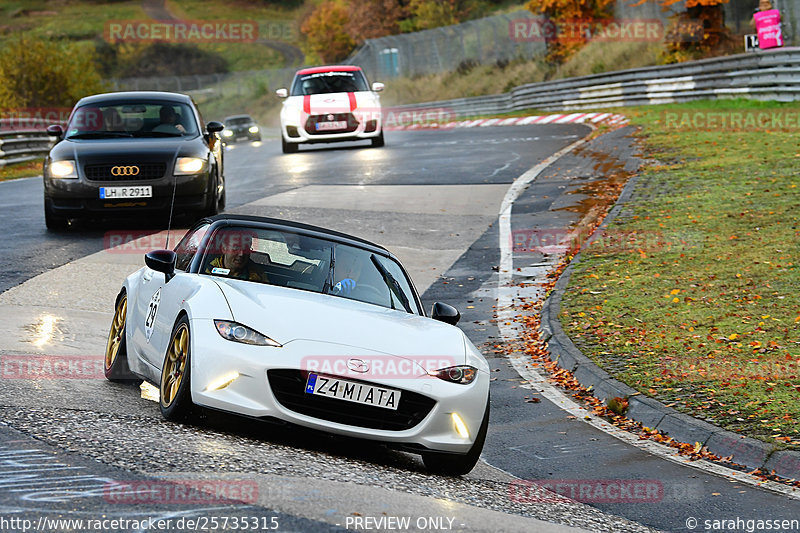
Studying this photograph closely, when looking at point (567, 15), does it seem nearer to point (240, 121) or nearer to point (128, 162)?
point (240, 121)

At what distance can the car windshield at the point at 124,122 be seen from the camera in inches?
627

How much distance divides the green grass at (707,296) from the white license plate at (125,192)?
Answer: 569 cm

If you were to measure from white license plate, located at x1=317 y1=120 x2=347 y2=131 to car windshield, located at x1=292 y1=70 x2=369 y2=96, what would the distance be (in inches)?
31.8

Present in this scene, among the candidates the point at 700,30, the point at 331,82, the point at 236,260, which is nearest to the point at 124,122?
the point at 236,260

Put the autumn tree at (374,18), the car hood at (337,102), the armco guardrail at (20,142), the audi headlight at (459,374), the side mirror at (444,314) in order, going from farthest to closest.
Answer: the autumn tree at (374,18) < the armco guardrail at (20,142) < the car hood at (337,102) < the side mirror at (444,314) < the audi headlight at (459,374)

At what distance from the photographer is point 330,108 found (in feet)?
94.0

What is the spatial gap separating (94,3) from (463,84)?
311 ft

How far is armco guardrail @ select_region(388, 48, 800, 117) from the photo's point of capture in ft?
98.9

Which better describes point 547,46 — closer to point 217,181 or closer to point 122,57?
point 217,181

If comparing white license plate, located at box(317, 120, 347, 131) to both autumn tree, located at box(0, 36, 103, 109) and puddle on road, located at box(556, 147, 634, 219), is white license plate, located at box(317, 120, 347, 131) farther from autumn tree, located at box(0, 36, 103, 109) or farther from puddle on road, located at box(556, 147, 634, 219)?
autumn tree, located at box(0, 36, 103, 109)

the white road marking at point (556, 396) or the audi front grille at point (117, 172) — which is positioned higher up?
the audi front grille at point (117, 172)

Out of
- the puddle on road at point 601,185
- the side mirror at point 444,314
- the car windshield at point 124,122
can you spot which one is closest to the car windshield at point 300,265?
the side mirror at point 444,314

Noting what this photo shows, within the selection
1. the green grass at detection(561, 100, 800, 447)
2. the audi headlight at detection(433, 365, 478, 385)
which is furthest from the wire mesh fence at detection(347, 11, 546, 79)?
the audi headlight at detection(433, 365, 478, 385)

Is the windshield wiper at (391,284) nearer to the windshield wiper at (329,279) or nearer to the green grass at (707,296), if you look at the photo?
the windshield wiper at (329,279)
